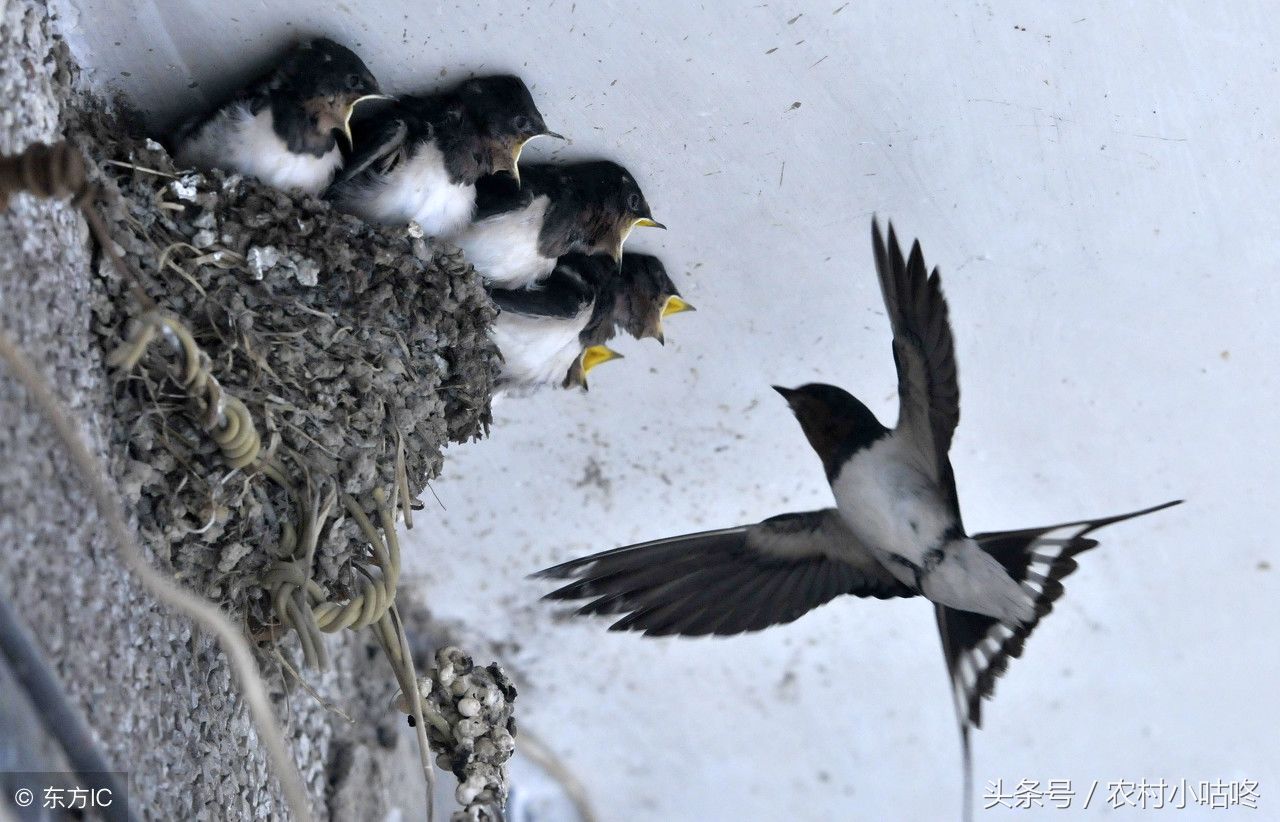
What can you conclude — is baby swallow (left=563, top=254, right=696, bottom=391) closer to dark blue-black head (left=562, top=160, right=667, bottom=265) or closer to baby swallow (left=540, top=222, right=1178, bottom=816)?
dark blue-black head (left=562, top=160, right=667, bottom=265)

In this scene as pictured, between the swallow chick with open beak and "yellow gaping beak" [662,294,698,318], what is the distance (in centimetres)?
68

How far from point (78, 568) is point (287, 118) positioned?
0.78 meters

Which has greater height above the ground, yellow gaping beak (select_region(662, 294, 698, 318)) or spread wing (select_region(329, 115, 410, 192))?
spread wing (select_region(329, 115, 410, 192))

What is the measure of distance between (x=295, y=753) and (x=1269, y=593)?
202cm

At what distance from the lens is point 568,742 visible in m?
3.53

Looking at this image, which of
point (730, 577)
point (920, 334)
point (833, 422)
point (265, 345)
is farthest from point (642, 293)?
point (265, 345)

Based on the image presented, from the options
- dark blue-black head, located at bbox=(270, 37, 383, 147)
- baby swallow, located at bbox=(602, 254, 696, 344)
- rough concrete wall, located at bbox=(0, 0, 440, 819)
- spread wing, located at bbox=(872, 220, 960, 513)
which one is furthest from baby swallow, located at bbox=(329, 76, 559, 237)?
spread wing, located at bbox=(872, 220, 960, 513)

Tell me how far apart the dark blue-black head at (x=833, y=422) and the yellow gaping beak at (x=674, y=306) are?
0.81 ft

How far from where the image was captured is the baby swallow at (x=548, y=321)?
243 cm

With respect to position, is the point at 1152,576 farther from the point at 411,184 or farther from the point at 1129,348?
the point at 411,184

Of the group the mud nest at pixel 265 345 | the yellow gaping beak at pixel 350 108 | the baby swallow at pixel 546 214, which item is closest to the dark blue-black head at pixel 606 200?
the baby swallow at pixel 546 214

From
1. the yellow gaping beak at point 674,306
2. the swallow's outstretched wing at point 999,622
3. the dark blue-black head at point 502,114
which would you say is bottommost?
the swallow's outstretched wing at point 999,622

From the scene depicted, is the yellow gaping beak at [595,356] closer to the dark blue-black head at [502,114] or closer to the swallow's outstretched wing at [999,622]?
the dark blue-black head at [502,114]

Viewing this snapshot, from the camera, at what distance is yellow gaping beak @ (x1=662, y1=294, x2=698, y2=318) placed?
2.55m
